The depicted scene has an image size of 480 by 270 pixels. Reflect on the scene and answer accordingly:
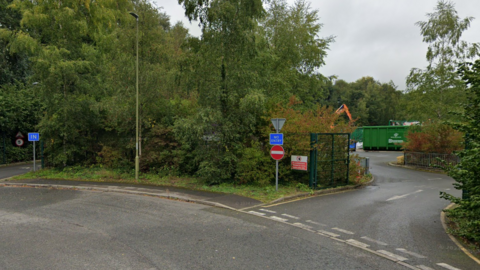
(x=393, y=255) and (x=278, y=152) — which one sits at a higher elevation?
(x=278, y=152)

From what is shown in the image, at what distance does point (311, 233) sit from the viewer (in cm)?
689

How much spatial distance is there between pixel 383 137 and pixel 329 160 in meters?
33.5

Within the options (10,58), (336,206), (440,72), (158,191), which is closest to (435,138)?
(440,72)

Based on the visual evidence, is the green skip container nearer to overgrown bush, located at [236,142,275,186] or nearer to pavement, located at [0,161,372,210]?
pavement, located at [0,161,372,210]

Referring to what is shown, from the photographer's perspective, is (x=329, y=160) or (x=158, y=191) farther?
(x=329, y=160)

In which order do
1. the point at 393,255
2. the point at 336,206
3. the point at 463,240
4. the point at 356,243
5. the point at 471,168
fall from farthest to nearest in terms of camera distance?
the point at 336,206 → the point at 463,240 → the point at 356,243 → the point at 471,168 → the point at 393,255

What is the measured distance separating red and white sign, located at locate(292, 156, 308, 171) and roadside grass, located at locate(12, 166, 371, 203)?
0.74m

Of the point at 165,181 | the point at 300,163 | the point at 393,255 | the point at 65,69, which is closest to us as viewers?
the point at 393,255

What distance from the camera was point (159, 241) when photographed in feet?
20.2

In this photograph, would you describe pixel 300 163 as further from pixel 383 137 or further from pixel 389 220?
pixel 383 137

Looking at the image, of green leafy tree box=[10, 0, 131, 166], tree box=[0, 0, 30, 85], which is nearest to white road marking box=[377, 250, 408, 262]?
green leafy tree box=[10, 0, 131, 166]

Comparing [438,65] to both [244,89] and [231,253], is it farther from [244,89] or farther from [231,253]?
[231,253]

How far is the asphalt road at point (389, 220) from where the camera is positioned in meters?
5.68

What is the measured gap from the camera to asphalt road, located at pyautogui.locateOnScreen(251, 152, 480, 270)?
5.68 metres
